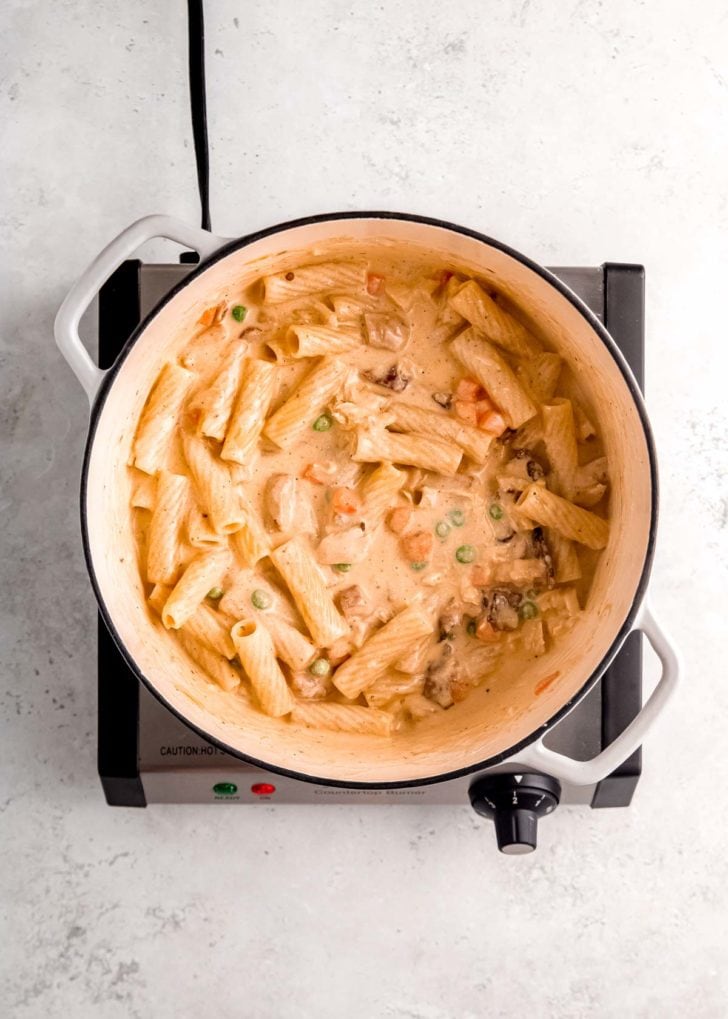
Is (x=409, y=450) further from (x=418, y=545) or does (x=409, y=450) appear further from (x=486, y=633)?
(x=486, y=633)

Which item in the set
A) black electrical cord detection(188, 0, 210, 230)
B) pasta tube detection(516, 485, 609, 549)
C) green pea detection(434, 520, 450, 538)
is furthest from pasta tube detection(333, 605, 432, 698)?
black electrical cord detection(188, 0, 210, 230)

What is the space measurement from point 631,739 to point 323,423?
24.3 inches

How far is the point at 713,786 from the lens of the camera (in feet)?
6.09

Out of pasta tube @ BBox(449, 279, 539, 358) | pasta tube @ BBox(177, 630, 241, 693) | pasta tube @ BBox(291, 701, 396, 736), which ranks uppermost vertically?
pasta tube @ BBox(449, 279, 539, 358)

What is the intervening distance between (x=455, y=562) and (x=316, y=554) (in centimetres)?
20

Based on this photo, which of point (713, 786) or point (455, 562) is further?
point (713, 786)

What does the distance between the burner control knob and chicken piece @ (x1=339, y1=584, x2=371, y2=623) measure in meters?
0.29

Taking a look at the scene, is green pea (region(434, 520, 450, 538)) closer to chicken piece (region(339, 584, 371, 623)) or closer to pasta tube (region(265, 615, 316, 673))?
chicken piece (region(339, 584, 371, 623))

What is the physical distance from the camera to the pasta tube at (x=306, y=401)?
167cm

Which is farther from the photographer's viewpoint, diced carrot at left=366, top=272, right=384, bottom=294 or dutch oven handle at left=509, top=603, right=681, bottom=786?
diced carrot at left=366, top=272, right=384, bottom=294

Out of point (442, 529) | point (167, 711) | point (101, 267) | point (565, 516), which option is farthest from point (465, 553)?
point (101, 267)

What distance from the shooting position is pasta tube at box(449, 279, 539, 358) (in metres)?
1.66

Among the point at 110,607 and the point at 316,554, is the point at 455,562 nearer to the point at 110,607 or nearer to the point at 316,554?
A: the point at 316,554

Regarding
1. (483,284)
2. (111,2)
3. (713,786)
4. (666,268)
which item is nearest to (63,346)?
(483,284)
